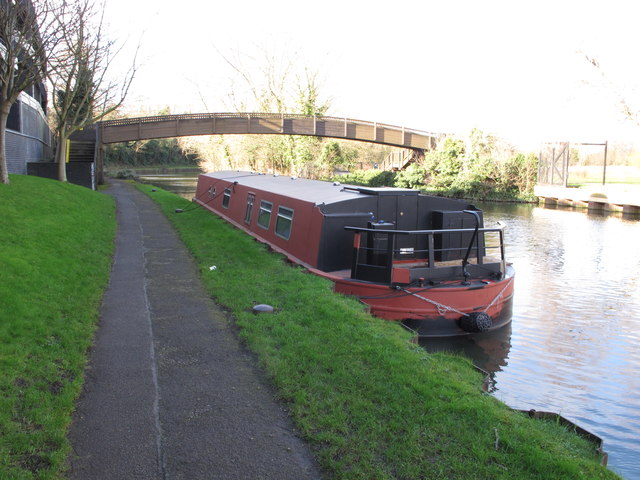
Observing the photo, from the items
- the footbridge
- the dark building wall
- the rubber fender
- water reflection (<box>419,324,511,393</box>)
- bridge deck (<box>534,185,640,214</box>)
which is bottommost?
water reflection (<box>419,324,511,393</box>)

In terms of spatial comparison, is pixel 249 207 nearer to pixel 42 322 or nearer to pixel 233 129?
pixel 42 322

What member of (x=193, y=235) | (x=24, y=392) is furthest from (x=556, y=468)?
(x=193, y=235)

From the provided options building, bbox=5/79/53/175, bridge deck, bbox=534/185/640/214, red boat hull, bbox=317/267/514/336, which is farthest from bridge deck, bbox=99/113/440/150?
red boat hull, bbox=317/267/514/336

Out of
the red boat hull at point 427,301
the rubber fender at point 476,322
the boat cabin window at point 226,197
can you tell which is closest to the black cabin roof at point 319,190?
the boat cabin window at point 226,197

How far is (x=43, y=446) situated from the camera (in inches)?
152

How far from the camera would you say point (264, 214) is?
1318cm

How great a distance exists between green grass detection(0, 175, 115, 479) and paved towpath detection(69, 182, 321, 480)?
6.6 inches

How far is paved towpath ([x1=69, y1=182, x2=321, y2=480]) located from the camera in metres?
3.85

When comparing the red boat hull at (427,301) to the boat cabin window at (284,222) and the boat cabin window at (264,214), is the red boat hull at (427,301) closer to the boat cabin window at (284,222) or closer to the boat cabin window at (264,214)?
the boat cabin window at (284,222)

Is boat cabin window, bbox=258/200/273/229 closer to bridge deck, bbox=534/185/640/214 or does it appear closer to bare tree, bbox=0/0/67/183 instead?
bare tree, bbox=0/0/67/183

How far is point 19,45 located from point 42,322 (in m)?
9.67

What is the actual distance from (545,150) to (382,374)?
1242 inches

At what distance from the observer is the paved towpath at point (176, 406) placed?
3.85 metres

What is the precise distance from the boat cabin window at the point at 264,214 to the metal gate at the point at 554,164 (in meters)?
24.5
